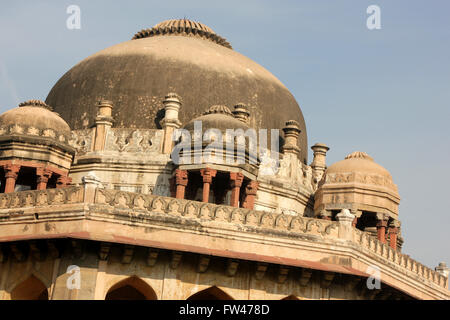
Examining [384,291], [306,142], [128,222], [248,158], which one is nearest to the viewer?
[128,222]

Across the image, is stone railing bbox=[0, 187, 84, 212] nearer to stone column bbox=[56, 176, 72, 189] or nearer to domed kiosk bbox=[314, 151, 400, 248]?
stone column bbox=[56, 176, 72, 189]

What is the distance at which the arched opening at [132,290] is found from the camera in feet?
76.6

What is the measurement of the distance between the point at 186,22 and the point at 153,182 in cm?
795

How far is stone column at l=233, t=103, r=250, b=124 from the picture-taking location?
3055 centimetres

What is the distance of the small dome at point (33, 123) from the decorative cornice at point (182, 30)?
23.7ft

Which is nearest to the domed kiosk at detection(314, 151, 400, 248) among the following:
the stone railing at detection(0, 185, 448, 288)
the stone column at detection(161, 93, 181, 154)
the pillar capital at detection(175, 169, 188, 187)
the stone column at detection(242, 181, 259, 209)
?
the stone column at detection(242, 181, 259, 209)

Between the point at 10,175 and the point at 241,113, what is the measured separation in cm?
770

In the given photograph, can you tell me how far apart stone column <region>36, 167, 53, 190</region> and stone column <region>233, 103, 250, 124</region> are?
255 inches

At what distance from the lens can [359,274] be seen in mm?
24359

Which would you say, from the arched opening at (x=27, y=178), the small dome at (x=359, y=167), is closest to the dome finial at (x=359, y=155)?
the small dome at (x=359, y=167)

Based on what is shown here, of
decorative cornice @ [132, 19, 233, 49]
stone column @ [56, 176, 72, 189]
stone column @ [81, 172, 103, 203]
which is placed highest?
decorative cornice @ [132, 19, 233, 49]

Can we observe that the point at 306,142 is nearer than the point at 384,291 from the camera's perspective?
No
